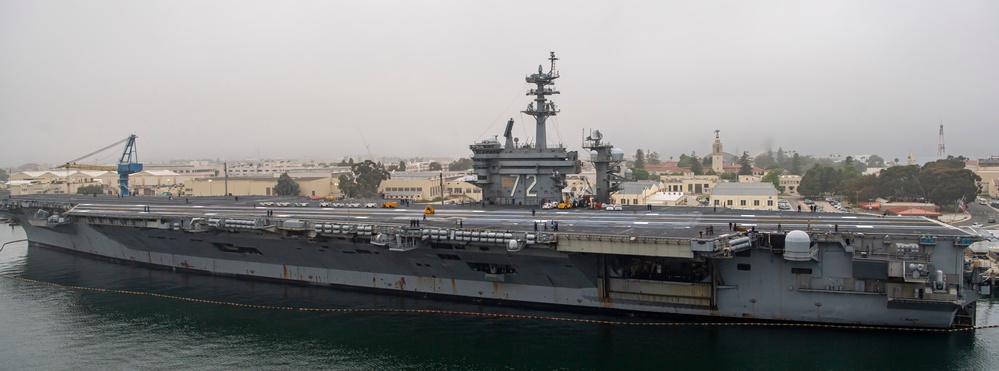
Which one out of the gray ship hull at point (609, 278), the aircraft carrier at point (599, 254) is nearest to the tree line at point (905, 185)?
the aircraft carrier at point (599, 254)

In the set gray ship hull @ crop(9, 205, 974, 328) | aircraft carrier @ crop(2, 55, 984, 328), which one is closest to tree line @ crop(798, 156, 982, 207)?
aircraft carrier @ crop(2, 55, 984, 328)

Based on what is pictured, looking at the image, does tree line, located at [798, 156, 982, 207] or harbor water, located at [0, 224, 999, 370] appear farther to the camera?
tree line, located at [798, 156, 982, 207]

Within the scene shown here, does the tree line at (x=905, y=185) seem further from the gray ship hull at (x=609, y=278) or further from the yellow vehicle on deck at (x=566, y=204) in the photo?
the gray ship hull at (x=609, y=278)

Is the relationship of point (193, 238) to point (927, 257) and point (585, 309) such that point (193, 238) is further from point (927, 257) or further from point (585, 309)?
point (927, 257)

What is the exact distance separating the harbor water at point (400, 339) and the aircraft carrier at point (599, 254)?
56 cm

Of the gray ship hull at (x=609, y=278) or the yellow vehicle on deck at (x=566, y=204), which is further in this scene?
the yellow vehicle on deck at (x=566, y=204)

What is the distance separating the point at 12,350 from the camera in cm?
1661

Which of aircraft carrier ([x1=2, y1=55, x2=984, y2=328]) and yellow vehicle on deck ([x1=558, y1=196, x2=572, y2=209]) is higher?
yellow vehicle on deck ([x1=558, y1=196, x2=572, y2=209])

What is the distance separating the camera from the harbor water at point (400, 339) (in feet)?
49.3

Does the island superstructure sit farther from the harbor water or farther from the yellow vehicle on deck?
the harbor water

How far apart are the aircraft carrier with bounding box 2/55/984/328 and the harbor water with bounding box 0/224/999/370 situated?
56cm

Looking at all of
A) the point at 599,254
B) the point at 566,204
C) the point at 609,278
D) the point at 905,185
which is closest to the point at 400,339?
the point at 599,254

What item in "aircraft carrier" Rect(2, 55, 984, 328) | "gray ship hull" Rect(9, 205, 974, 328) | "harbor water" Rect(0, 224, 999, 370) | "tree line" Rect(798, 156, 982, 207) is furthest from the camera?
"tree line" Rect(798, 156, 982, 207)

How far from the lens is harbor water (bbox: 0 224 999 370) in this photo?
15016 mm
